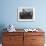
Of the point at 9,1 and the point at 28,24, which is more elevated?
the point at 9,1

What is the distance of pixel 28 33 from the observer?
3461 mm

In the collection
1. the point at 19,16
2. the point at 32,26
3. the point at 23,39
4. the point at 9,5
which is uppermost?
the point at 9,5

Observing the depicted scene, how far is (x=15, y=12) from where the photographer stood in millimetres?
3971

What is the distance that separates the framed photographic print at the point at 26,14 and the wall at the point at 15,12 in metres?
0.12

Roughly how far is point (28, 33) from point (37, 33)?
256 mm

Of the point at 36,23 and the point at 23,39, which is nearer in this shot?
the point at 23,39

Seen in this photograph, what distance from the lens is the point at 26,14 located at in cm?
396

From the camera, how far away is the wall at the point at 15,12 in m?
3.96

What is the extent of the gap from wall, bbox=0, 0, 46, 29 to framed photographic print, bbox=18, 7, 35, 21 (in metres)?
0.12

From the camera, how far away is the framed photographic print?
156 inches

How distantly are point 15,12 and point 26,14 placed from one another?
36 centimetres

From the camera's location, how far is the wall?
13.0ft

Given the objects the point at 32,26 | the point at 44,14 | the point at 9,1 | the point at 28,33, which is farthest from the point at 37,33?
the point at 9,1

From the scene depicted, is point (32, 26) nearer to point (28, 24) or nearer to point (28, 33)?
point (28, 24)
